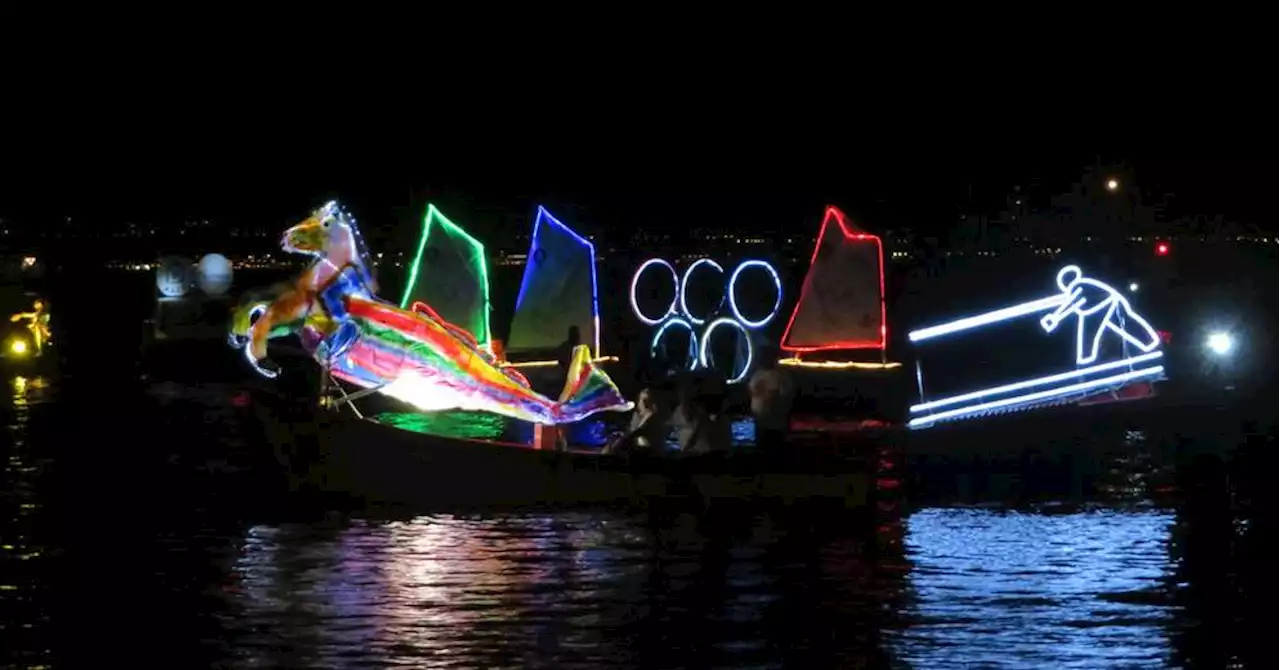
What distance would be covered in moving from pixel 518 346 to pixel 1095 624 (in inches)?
796

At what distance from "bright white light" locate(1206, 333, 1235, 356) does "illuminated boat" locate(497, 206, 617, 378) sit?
9464mm

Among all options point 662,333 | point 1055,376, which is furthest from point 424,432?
point 662,333

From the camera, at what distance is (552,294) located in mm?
33812

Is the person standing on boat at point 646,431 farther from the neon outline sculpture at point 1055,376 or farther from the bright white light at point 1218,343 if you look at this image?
the bright white light at point 1218,343

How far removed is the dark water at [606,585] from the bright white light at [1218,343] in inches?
516

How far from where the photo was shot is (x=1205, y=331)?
117ft

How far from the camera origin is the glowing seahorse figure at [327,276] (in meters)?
20.2

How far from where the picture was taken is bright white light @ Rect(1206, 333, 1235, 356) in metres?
32.9

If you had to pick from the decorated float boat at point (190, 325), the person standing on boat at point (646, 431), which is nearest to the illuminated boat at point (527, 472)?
the person standing on boat at point (646, 431)

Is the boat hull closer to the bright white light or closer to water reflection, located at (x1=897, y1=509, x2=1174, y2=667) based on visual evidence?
water reflection, located at (x1=897, y1=509, x2=1174, y2=667)

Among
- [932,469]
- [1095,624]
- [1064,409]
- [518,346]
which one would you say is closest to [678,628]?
[1095,624]

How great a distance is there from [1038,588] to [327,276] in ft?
26.3

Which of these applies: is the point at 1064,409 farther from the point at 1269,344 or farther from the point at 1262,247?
the point at 1262,247

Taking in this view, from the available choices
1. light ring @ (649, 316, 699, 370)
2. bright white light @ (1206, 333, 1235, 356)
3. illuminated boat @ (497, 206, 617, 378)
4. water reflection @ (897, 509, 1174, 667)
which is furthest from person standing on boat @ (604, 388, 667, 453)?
bright white light @ (1206, 333, 1235, 356)
